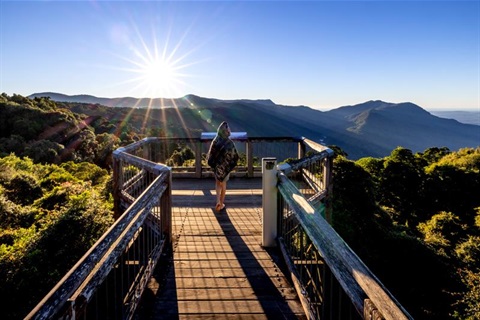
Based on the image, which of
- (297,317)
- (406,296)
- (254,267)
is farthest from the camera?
(406,296)

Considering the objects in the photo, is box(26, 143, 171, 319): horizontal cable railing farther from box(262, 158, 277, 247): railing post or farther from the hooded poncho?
the hooded poncho

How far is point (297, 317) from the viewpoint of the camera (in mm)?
3172

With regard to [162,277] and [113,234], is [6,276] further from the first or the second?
[113,234]

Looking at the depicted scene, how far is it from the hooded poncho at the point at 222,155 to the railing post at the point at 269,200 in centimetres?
177

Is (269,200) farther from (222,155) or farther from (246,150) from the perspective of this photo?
(246,150)

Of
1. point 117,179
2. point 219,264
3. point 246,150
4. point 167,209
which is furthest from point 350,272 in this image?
point 246,150

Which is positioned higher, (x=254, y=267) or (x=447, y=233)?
(x=254, y=267)

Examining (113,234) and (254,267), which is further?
(254,267)

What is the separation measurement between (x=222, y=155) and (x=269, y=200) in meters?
2.00

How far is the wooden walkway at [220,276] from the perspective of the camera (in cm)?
329

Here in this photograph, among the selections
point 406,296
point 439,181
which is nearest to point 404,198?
point 439,181

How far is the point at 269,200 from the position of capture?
4598 mm

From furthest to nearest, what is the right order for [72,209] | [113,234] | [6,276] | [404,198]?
[404,198] → [72,209] → [6,276] → [113,234]

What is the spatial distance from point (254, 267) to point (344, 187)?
48.0 ft
